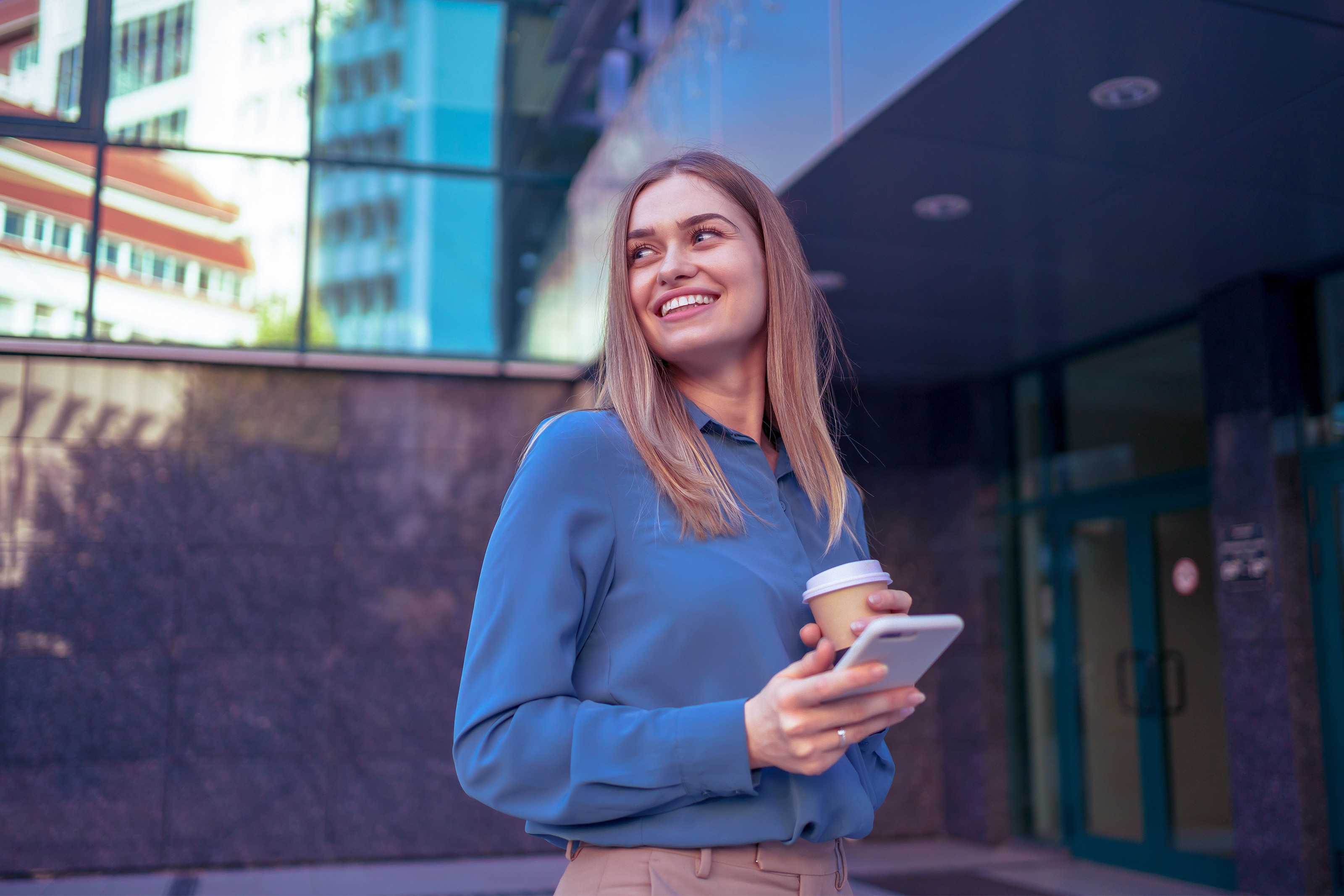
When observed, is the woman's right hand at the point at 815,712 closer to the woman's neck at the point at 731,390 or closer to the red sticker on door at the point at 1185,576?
the woman's neck at the point at 731,390

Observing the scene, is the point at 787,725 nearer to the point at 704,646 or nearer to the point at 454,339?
the point at 704,646

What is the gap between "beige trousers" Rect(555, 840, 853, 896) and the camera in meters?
1.03

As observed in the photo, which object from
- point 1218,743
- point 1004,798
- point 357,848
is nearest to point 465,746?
→ point 1218,743

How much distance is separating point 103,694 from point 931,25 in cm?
→ 582

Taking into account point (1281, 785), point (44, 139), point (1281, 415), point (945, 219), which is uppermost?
point (44, 139)

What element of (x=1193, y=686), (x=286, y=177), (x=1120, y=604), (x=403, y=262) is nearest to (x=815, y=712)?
(x=1193, y=686)

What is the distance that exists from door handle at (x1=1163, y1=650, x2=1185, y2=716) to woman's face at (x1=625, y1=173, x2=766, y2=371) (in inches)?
217

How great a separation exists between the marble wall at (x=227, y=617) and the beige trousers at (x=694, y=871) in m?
6.14

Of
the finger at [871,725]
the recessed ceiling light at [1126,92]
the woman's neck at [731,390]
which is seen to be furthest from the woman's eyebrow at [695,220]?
the recessed ceiling light at [1126,92]

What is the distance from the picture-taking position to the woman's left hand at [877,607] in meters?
1.00

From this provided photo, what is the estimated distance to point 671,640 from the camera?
1.05m

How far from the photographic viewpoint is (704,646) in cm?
106

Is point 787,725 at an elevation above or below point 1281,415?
below

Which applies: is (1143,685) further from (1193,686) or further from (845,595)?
(845,595)
